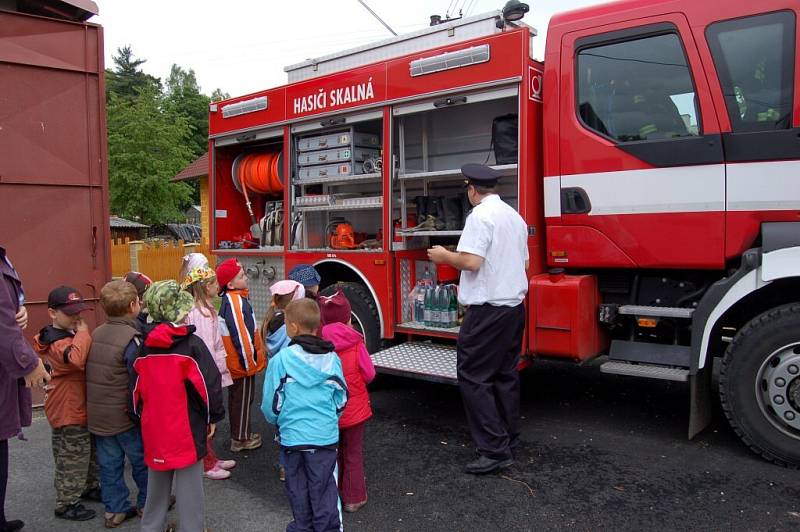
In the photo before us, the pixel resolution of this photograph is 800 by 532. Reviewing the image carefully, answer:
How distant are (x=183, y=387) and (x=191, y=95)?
177ft

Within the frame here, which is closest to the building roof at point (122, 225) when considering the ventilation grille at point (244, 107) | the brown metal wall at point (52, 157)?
the ventilation grille at point (244, 107)

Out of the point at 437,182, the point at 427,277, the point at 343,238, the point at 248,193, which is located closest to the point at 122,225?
the point at 248,193

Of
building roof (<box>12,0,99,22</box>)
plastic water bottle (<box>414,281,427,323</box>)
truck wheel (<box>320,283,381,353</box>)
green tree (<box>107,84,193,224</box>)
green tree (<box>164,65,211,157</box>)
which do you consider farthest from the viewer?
green tree (<box>164,65,211,157</box>)

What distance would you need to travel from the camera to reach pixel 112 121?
29984 mm

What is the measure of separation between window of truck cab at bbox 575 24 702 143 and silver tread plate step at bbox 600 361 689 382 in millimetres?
1555

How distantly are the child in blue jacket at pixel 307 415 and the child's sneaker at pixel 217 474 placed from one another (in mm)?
1300

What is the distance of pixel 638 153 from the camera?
4.42m

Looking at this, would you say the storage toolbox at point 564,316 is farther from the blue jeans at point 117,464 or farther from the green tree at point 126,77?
the green tree at point 126,77

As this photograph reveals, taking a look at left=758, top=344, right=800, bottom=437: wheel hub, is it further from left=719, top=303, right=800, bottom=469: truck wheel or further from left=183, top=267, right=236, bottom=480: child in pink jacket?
left=183, top=267, right=236, bottom=480: child in pink jacket

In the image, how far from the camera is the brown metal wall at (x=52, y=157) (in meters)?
5.74

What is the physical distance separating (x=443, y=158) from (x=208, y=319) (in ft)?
9.92

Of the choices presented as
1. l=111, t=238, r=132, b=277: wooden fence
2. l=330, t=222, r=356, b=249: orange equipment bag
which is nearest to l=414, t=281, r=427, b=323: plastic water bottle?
l=330, t=222, r=356, b=249: orange equipment bag

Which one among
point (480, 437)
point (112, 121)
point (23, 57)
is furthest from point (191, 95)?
point (480, 437)

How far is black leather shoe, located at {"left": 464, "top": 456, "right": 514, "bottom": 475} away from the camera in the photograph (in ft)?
13.8
